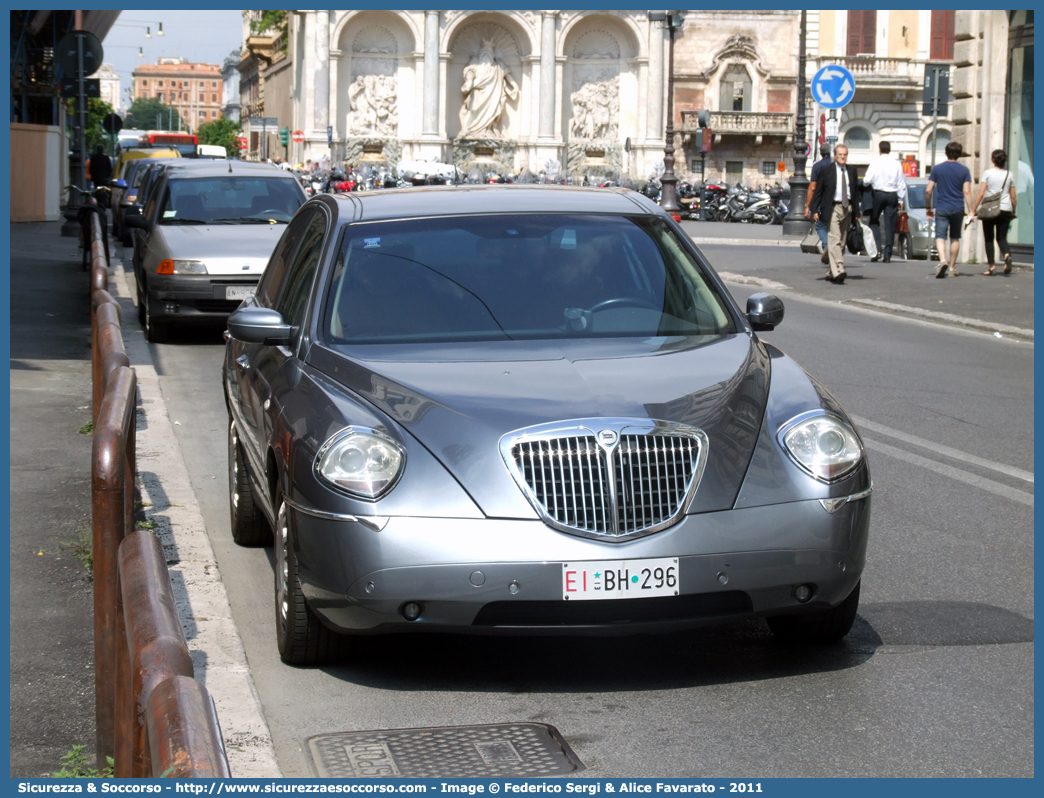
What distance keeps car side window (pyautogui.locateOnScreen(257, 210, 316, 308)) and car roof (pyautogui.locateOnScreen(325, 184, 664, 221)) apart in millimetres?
339

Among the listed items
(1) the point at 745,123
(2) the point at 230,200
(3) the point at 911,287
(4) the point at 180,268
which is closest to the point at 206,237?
(4) the point at 180,268

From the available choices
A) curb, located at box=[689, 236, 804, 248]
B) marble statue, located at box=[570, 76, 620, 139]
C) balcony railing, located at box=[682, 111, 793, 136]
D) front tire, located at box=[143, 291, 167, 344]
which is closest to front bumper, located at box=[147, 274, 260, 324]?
front tire, located at box=[143, 291, 167, 344]

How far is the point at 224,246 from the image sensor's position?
533 inches

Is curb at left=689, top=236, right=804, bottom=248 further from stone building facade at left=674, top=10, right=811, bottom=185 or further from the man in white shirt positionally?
stone building facade at left=674, top=10, right=811, bottom=185

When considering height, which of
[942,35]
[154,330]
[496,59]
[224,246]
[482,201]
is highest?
[942,35]

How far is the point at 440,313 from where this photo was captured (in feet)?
17.3

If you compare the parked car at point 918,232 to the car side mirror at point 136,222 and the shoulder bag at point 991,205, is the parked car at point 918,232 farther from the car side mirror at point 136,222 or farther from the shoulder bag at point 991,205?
the car side mirror at point 136,222

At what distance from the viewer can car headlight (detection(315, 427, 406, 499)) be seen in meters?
4.23

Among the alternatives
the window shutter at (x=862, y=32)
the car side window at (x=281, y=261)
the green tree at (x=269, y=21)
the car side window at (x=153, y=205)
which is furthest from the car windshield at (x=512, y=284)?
the green tree at (x=269, y=21)

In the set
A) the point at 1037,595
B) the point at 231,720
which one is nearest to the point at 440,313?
the point at 231,720

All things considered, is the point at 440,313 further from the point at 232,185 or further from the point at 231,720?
the point at 232,185

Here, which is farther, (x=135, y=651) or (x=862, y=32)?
(x=862, y=32)

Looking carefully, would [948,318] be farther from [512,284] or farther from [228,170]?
[512,284]

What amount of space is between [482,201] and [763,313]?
121 centimetres
